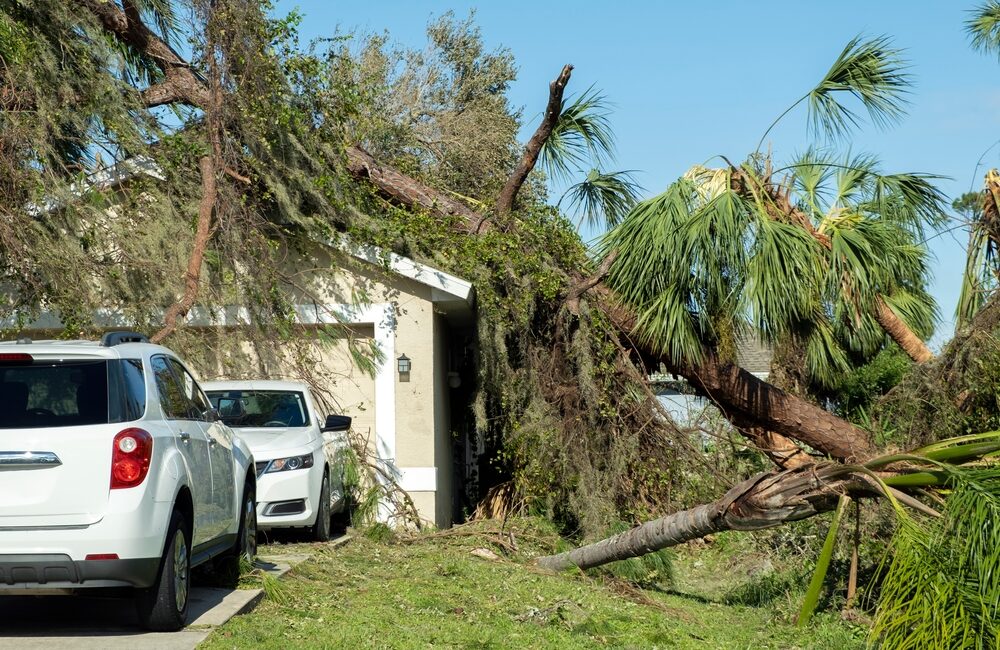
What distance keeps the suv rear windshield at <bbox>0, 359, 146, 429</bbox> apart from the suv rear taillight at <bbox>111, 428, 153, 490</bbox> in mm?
143

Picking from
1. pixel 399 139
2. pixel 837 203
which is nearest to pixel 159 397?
pixel 837 203

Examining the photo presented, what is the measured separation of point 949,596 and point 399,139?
20.4 m

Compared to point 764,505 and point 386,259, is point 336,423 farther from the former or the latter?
point 764,505

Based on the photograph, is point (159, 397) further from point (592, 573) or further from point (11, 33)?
point (11, 33)

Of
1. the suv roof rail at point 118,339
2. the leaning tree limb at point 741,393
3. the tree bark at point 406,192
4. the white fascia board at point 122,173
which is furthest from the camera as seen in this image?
the tree bark at point 406,192

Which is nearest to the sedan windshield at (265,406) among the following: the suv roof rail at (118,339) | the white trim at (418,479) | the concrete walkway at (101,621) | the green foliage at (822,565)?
the white trim at (418,479)

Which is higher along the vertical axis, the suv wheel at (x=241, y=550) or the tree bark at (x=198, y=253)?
the tree bark at (x=198, y=253)

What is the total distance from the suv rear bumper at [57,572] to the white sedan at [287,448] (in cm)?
461

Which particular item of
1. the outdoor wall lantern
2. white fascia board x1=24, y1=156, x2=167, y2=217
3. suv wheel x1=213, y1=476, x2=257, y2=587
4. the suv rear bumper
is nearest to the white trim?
the outdoor wall lantern

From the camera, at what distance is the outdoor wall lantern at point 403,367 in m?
13.1

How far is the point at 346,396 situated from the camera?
44.1 feet

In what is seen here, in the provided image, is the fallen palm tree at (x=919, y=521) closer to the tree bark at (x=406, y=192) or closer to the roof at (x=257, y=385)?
the roof at (x=257, y=385)

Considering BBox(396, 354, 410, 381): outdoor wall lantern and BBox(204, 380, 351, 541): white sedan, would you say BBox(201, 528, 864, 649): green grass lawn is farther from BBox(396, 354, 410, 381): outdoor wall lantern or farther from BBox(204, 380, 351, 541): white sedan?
BBox(396, 354, 410, 381): outdoor wall lantern

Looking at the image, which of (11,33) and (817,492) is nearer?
(817,492)
